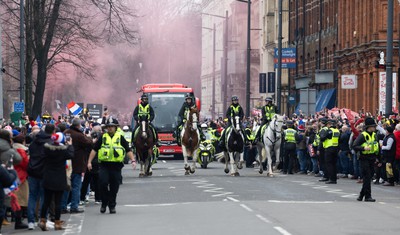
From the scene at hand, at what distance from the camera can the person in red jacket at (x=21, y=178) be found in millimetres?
18938

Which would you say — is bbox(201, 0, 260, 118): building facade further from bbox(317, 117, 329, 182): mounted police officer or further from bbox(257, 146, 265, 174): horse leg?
bbox(317, 117, 329, 182): mounted police officer

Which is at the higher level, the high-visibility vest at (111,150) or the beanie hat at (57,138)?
the beanie hat at (57,138)

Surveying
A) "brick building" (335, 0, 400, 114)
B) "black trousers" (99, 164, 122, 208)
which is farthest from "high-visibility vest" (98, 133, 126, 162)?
"brick building" (335, 0, 400, 114)

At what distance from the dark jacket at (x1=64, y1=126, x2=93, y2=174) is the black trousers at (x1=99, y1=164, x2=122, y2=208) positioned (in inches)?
26.7

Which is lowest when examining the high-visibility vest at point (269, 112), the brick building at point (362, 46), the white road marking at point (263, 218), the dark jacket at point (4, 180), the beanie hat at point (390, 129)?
the white road marking at point (263, 218)

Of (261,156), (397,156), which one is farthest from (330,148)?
(261,156)

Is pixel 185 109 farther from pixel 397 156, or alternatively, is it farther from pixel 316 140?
pixel 397 156

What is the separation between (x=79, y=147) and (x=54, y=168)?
3028mm

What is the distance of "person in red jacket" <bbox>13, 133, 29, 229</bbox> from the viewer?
18938 millimetres

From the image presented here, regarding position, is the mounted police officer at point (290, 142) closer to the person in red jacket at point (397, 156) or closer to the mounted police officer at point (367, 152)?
the person in red jacket at point (397, 156)

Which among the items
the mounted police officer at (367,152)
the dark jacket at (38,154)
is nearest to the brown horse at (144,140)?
the mounted police officer at (367,152)

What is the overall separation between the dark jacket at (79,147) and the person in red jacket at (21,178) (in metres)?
2.18

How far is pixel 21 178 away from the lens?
1908cm

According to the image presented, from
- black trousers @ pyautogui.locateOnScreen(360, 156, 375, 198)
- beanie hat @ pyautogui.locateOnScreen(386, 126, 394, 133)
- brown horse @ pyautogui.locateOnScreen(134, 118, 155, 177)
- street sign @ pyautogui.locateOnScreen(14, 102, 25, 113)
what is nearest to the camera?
black trousers @ pyautogui.locateOnScreen(360, 156, 375, 198)
